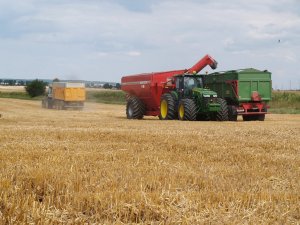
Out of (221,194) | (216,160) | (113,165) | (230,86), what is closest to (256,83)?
Answer: (230,86)

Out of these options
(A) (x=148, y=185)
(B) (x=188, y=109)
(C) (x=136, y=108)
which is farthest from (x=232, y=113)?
(A) (x=148, y=185)

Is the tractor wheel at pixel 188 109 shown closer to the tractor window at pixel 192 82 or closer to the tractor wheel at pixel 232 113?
the tractor window at pixel 192 82

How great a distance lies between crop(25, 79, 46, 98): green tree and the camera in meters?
73.7

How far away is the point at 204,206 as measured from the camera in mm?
4504

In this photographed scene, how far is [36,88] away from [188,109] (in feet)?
183

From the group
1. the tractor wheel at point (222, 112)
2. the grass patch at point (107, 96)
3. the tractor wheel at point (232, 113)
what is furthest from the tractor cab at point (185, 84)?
the grass patch at point (107, 96)

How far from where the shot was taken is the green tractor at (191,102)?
21453 mm

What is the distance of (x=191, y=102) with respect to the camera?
70.6ft

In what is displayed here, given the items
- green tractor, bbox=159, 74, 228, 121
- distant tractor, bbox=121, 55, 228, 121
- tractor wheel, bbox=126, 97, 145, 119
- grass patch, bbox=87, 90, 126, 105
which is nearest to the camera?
green tractor, bbox=159, 74, 228, 121

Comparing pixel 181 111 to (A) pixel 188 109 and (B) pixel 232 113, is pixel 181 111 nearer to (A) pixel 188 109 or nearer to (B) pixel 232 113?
(A) pixel 188 109

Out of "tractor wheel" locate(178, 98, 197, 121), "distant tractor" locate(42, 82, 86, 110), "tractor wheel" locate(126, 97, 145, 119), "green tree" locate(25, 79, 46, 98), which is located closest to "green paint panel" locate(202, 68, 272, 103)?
"tractor wheel" locate(178, 98, 197, 121)

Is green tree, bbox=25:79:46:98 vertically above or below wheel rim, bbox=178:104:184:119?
above

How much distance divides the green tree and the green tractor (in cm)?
5314

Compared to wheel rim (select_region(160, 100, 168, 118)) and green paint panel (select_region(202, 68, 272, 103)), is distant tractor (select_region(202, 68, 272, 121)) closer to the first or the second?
green paint panel (select_region(202, 68, 272, 103))
